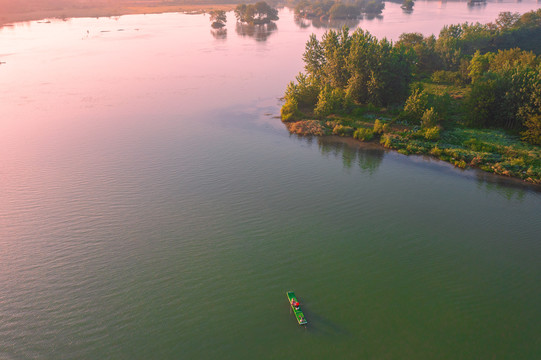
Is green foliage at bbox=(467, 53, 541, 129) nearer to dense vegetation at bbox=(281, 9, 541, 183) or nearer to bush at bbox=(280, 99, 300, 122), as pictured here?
dense vegetation at bbox=(281, 9, 541, 183)

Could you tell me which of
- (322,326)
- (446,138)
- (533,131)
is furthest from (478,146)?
(322,326)

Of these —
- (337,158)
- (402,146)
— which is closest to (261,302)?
(337,158)

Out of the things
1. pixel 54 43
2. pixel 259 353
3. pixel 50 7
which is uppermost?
pixel 50 7

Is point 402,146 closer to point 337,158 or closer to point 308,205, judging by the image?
point 337,158

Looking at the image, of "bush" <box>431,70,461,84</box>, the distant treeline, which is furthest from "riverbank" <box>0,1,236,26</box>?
"bush" <box>431,70,461,84</box>

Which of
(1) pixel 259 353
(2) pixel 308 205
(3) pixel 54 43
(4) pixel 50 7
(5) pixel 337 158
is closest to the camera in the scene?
(1) pixel 259 353

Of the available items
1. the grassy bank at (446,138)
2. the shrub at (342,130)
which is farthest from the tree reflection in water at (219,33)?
the shrub at (342,130)

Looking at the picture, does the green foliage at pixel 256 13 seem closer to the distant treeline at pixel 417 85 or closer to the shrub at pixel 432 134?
the distant treeline at pixel 417 85
